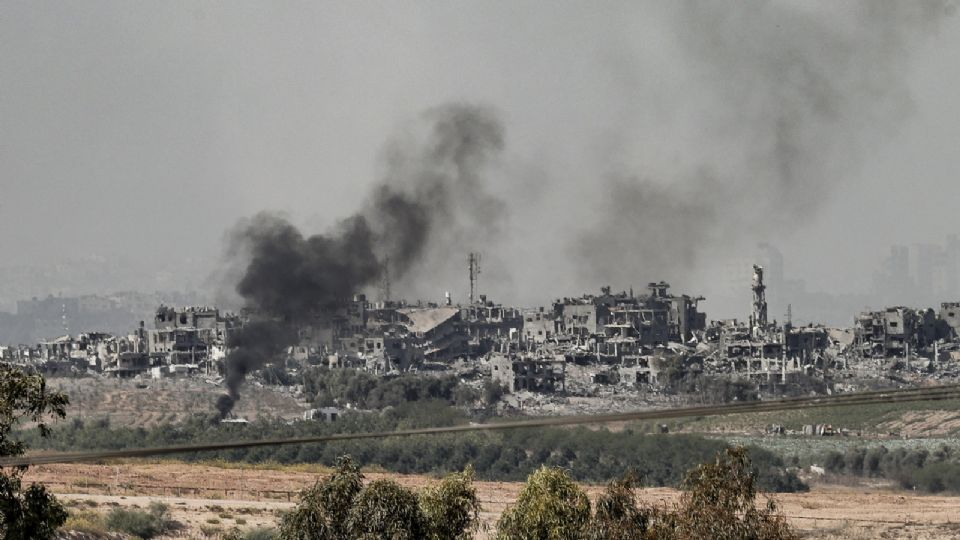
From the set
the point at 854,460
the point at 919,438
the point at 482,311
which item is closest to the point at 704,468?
the point at 854,460

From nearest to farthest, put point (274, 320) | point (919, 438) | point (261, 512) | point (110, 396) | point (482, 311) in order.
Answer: point (261, 512), point (919, 438), point (110, 396), point (274, 320), point (482, 311)

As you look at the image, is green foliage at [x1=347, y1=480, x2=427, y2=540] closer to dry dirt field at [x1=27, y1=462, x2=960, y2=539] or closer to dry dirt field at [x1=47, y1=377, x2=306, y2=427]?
dry dirt field at [x1=27, y1=462, x2=960, y2=539]

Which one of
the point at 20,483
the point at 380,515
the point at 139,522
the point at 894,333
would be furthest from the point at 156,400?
the point at 20,483

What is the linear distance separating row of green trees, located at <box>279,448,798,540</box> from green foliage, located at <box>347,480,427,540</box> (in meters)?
0.02

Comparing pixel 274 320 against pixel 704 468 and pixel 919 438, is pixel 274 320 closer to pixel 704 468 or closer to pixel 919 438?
pixel 919 438

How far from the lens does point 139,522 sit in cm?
5044

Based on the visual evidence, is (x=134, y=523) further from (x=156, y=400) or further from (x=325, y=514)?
(x=156, y=400)

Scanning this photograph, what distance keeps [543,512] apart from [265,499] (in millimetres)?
31765

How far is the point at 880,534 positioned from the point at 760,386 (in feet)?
259

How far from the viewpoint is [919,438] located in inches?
4003

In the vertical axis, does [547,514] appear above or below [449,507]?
below

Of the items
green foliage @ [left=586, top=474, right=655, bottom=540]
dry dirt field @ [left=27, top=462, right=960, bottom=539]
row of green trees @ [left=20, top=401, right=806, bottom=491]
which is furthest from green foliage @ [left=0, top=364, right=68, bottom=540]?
row of green trees @ [left=20, top=401, right=806, bottom=491]

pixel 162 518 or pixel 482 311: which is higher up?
pixel 482 311

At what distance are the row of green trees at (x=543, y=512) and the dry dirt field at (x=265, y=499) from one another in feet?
53.4
